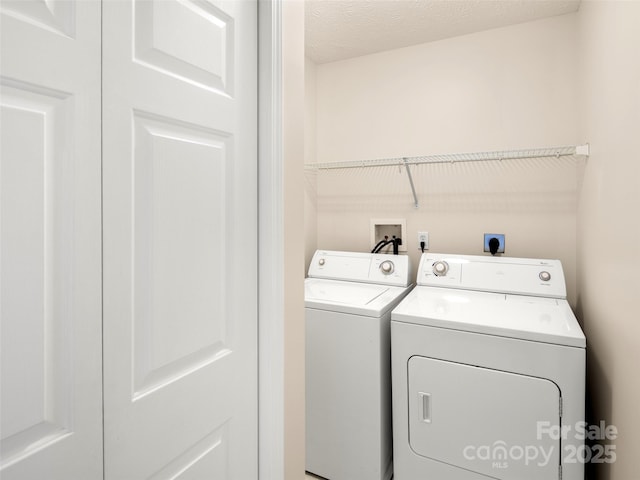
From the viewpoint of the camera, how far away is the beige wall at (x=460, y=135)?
80.6 inches

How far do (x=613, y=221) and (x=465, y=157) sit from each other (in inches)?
37.1

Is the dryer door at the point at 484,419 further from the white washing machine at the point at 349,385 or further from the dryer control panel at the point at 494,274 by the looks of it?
the dryer control panel at the point at 494,274

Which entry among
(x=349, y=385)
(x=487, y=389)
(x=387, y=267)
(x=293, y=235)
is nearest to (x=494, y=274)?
(x=387, y=267)

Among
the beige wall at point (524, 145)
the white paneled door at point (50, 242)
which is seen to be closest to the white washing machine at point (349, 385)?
the beige wall at point (524, 145)

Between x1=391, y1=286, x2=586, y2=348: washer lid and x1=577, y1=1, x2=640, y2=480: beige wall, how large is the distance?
0.14 metres

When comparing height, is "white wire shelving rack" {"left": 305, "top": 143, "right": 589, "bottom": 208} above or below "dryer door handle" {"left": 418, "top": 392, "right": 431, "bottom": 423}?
above

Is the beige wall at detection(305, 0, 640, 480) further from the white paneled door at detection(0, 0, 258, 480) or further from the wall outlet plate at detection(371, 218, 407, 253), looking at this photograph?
the white paneled door at detection(0, 0, 258, 480)

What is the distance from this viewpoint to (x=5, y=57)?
1.77 ft

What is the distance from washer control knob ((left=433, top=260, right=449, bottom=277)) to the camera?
83.1 inches

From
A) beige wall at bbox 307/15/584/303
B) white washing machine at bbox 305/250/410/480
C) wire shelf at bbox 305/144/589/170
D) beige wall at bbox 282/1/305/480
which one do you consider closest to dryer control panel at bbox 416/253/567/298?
beige wall at bbox 307/15/584/303

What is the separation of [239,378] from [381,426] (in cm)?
97

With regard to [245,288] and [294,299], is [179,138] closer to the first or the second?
[245,288]

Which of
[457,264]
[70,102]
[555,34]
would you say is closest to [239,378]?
[70,102]

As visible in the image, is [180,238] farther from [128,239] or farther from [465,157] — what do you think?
[465,157]
